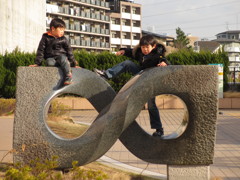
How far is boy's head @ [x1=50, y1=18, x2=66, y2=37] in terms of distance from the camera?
6.31m

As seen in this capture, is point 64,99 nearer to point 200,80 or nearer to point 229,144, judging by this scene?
point 229,144

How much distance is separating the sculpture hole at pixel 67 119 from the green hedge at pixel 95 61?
77.6 inches

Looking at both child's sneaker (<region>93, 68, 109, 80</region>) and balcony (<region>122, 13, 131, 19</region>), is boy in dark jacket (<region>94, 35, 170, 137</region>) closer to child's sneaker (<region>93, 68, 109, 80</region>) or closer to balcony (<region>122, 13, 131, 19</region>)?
child's sneaker (<region>93, 68, 109, 80</region>)

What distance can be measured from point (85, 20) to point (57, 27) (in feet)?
211

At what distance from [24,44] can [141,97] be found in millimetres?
21344

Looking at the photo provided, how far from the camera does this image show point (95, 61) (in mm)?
23156

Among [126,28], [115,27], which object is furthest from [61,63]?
[126,28]

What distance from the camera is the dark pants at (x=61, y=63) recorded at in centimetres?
606

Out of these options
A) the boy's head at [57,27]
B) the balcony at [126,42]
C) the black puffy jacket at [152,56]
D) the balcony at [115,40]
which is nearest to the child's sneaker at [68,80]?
the boy's head at [57,27]

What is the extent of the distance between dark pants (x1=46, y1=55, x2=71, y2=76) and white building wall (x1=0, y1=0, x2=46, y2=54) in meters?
15.7

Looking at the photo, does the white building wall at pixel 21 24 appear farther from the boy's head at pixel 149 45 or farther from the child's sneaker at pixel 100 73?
the boy's head at pixel 149 45

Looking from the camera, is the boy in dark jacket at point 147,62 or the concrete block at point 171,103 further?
the concrete block at point 171,103

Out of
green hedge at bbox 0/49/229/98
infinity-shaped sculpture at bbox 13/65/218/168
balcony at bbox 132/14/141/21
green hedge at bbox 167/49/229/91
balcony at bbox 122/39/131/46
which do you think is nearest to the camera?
infinity-shaped sculpture at bbox 13/65/218/168

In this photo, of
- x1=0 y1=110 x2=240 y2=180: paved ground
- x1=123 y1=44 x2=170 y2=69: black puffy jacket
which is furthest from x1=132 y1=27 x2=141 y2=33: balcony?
x1=123 y1=44 x2=170 y2=69: black puffy jacket
